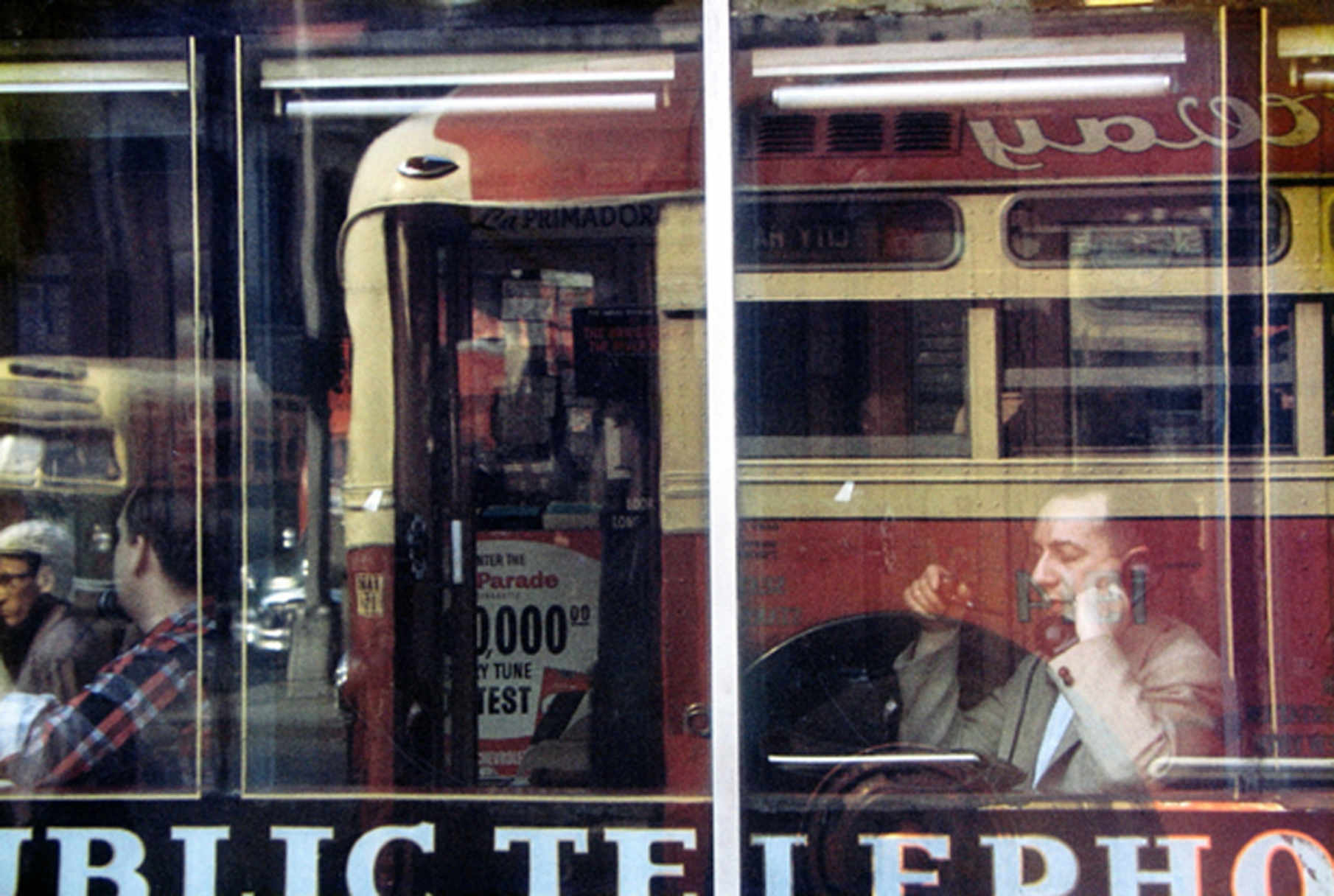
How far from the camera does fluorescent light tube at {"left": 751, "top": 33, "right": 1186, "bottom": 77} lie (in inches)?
96.7

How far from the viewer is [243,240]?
2.44m

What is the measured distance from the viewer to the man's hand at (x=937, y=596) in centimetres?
270

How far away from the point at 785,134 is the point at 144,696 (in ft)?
6.07

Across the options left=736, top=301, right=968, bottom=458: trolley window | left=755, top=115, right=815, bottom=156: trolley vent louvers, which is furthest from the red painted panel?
left=755, top=115, right=815, bottom=156: trolley vent louvers

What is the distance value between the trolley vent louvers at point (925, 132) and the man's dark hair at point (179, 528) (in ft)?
5.89

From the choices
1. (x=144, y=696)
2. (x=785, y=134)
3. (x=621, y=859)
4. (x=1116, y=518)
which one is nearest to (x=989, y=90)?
(x=785, y=134)

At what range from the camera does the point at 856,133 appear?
2.81m

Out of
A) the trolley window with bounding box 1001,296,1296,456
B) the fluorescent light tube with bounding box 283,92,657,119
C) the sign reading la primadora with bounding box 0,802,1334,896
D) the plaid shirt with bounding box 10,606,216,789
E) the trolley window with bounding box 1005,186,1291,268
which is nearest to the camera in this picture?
the sign reading la primadora with bounding box 0,802,1334,896

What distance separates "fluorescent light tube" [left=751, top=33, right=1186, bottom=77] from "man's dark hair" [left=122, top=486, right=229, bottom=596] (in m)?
1.48

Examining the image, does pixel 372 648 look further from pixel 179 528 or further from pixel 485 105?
pixel 485 105

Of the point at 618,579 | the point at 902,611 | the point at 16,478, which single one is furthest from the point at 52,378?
the point at 902,611

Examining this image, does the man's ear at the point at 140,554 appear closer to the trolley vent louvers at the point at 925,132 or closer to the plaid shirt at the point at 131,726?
the plaid shirt at the point at 131,726

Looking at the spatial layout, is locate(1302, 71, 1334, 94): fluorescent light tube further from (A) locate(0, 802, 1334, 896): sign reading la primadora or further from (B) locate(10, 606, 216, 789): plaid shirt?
(B) locate(10, 606, 216, 789): plaid shirt

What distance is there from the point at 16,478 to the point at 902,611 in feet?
6.55
